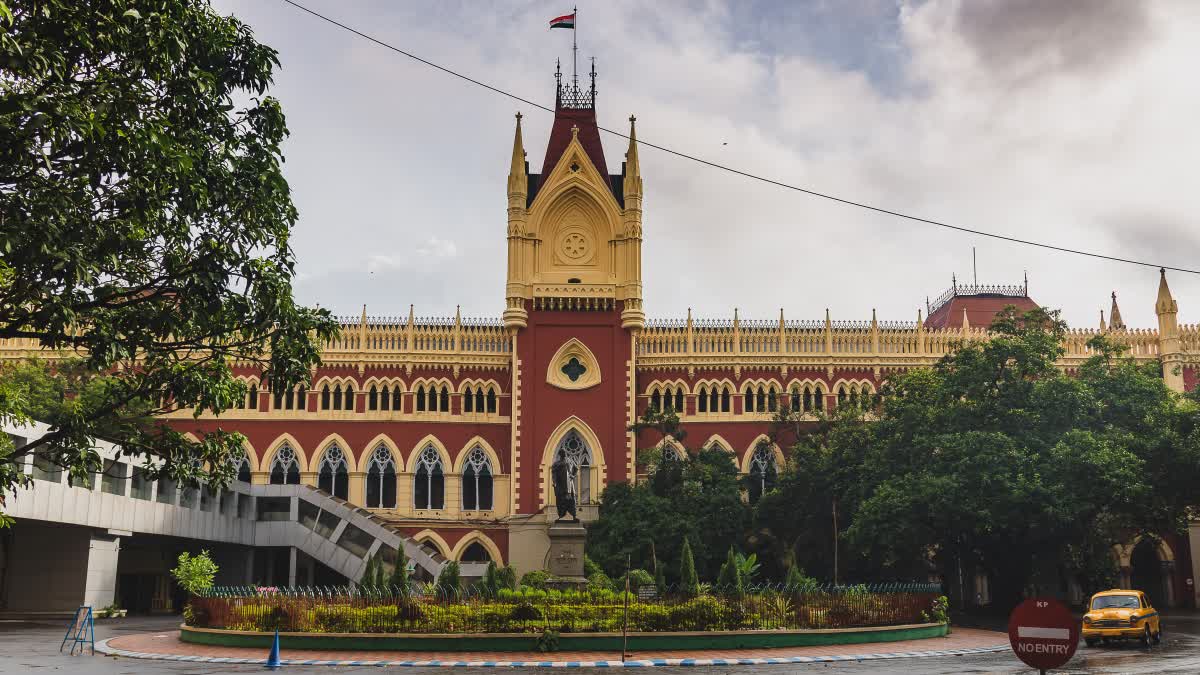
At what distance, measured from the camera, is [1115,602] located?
2469 centimetres

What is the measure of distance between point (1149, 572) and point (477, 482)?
28.9 m

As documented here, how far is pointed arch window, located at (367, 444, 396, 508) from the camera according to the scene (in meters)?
45.9

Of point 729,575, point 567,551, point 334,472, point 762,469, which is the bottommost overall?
point 729,575

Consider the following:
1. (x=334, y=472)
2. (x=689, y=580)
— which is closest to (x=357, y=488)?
(x=334, y=472)

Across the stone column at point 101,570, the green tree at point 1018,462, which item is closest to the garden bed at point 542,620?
the green tree at point 1018,462

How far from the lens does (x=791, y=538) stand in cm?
4131

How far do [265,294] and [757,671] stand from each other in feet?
35.0

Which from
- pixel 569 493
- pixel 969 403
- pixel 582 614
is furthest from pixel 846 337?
pixel 582 614

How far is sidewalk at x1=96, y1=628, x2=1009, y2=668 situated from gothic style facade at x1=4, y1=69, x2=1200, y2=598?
70.4 ft

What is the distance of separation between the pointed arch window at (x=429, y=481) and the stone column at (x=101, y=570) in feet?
45.5

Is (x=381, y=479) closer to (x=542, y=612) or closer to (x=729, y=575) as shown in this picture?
(x=729, y=575)

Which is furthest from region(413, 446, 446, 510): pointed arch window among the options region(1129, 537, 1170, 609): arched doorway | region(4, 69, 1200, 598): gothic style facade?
region(1129, 537, 1170, 609): arched doorway

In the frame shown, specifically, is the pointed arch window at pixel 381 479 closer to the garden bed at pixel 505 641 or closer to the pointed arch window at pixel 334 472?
the pointed arch window at pixel 334 472

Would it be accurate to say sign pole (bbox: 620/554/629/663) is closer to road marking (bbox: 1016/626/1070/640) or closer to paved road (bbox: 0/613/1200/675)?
paved road (bbox: 0/613/1200/675)
